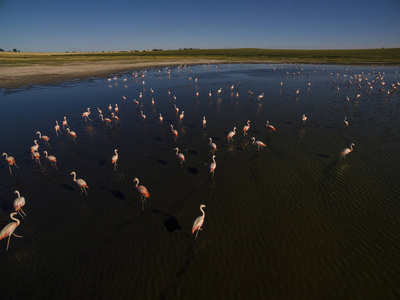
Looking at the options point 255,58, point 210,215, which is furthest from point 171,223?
point 255,58

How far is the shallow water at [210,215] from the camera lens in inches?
336

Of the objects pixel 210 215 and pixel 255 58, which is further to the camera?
pixel 255 58

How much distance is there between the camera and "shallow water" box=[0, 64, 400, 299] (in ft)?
28.0

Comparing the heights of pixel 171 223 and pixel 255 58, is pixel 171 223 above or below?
below

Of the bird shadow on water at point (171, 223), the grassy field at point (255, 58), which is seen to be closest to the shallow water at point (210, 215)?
the bird shadow on water at point (171, 223)

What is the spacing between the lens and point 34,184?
48.2 feet

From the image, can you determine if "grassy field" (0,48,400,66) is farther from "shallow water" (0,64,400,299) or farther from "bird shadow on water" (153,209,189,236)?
"bird shadow on water" (153,209,189,236)

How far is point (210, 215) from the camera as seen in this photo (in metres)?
11.9

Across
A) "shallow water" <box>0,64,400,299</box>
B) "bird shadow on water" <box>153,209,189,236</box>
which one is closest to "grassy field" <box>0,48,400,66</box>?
"shallow water" <box>0,64,400,299</box>

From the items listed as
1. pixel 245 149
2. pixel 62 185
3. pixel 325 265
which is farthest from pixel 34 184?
pixel 325 265

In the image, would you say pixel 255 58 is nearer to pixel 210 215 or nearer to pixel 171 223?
pixel 210 215

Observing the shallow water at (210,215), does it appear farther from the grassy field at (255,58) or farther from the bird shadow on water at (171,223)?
the grassy field at (255,58)

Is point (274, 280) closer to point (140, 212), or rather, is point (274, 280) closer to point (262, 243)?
point (262, 243)

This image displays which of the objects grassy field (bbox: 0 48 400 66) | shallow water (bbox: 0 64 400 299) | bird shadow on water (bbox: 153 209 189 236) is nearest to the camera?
shallow water (bbox: 0 64 400 299)
